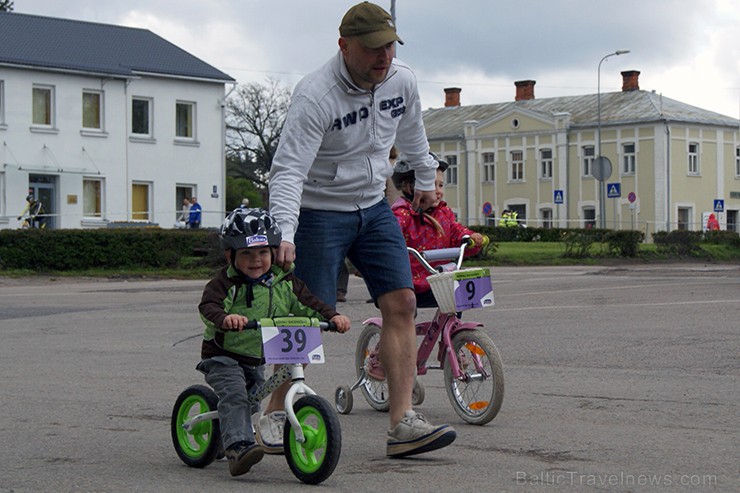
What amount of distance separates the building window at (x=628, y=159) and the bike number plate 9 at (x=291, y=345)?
72.5m

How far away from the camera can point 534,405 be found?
855cm

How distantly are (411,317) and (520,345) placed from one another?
585cm

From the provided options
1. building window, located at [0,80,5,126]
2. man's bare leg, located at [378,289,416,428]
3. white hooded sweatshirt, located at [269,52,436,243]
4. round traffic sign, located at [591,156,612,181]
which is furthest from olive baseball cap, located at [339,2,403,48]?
building window, located at [0,80,5,126]

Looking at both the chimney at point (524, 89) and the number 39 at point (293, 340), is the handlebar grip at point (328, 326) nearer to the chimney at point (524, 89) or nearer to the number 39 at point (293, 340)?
the number 39 at point (293, 340)

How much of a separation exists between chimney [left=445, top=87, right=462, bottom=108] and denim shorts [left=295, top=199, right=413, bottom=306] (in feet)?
291

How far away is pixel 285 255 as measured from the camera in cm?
614

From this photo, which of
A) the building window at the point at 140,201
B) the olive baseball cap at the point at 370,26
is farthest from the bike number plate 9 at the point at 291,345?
the building window at the point at 140,201

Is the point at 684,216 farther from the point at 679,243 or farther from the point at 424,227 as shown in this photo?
the point at 424,227

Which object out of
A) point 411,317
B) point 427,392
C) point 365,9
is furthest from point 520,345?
point 365,9

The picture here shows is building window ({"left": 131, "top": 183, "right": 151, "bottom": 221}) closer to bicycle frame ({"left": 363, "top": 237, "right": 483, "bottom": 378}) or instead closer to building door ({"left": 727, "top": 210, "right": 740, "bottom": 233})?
building door ({"left": 727, "top": 210, "right": 740, "bottom": 233})

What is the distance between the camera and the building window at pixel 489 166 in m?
84.1

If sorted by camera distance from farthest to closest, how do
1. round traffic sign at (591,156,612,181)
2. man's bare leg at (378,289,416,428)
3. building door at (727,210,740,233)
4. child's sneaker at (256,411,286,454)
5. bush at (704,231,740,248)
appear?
building door at (727,210,740,233)
round traffic sign at (591,156,612,181)
bush at (704,231,740,248)
man's bare leg at (378,289,416,428)
child's sneaker at (256,411,286,454)

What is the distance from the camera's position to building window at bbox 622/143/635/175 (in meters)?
76.7

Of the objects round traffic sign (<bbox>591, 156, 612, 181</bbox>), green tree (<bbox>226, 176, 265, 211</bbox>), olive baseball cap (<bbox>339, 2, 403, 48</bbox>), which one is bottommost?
olive baseball cap (<bbox>339, 2, 403, 48</bbox>)
